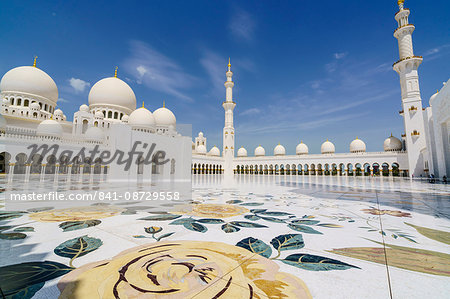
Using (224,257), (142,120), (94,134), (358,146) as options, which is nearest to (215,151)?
(142,120)

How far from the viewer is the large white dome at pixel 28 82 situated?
18.0m

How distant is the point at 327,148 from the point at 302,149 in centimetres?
312

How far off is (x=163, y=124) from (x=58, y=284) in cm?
2058

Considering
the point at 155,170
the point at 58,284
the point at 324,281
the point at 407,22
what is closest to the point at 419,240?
the point at 324,281

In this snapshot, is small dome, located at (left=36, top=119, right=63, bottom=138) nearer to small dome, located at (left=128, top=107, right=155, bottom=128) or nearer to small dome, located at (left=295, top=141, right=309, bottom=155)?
small dome, located at (left=128, top=107, right=155, bottom=128)

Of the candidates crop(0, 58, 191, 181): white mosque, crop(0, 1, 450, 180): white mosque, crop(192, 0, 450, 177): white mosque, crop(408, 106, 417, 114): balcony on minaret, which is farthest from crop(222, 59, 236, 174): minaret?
crop(408, 106, 417, 114): balcony on minaret

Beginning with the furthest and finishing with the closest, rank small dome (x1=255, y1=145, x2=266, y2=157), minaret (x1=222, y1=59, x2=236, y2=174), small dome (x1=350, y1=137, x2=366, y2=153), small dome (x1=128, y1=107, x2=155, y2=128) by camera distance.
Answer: small dome (x1=255, y1=145, x2=266, y2=157), minaret (x1=222, y1=59, x2=236, y2=174), small dome (x1=350, y1=137, x2=366, y2=153), small dome (x1=128, y1=107, x2=155, y2=128)

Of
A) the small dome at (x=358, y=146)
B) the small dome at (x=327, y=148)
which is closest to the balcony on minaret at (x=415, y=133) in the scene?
the small dome at (x=358, y=146)

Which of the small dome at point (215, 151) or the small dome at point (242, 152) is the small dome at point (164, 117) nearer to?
the small dome at point (215, 151)

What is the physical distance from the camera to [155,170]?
1870cm

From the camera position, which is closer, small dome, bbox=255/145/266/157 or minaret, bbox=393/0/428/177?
minaret, bbox=393/0/428/177

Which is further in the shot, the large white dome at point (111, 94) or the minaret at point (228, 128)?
the minaret at point (228, 128)

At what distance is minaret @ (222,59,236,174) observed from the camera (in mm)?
26858

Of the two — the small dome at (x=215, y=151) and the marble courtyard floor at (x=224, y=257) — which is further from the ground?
the small dome at (x=215, y=151)
